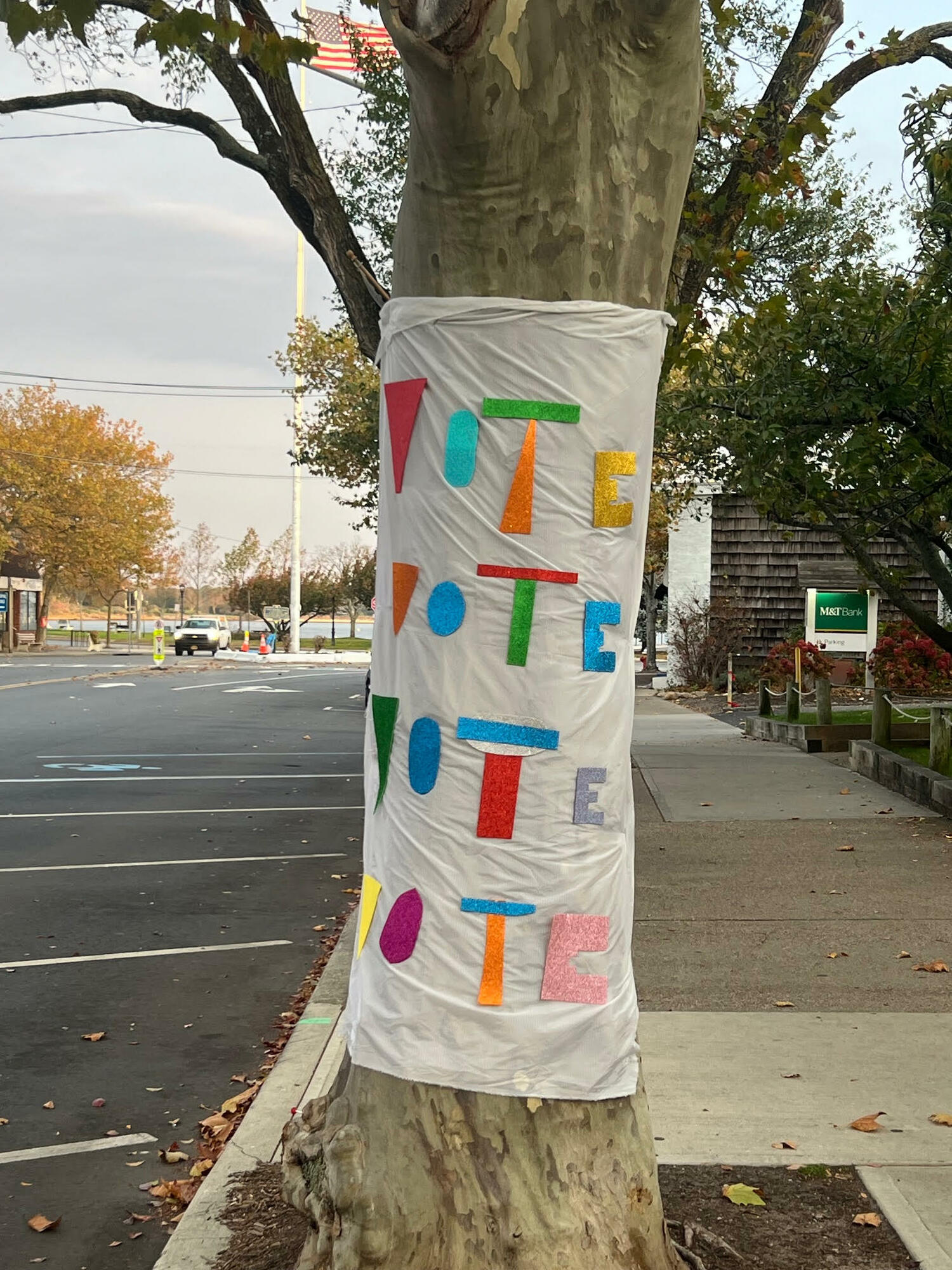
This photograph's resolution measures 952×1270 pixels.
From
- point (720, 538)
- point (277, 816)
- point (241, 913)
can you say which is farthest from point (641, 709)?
point (241, 913)

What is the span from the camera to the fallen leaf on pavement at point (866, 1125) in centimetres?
450

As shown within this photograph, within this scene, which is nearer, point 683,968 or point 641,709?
point 683,968

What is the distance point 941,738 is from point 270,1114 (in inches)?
366

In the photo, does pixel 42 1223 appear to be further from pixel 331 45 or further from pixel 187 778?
pixel 331 45

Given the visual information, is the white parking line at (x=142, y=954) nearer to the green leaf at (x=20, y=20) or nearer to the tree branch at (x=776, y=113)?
the tree branch at (x=776, y=113)

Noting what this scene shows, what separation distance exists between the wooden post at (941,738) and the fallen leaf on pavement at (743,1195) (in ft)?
29.7

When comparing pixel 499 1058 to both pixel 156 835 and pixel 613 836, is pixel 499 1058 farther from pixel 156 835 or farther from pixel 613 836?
pixel 156 835

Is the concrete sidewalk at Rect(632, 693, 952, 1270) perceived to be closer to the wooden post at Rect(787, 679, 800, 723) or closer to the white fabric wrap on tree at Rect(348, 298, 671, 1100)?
the white fabric wrap on tree at Rect(348, 298, 671, 1100)

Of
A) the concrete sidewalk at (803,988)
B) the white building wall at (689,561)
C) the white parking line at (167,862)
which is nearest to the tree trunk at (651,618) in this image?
the white building wall at (689,561)

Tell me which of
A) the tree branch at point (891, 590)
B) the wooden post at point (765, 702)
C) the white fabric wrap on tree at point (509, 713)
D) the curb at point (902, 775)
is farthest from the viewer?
the wooden post at point (765, 702)

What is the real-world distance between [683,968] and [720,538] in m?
24.5

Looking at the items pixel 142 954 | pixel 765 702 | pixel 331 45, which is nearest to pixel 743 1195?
pixel 142 954

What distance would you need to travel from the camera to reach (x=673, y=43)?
3174mm

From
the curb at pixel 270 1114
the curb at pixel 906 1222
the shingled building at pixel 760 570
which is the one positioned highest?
the shingled building at pixel 760 570
